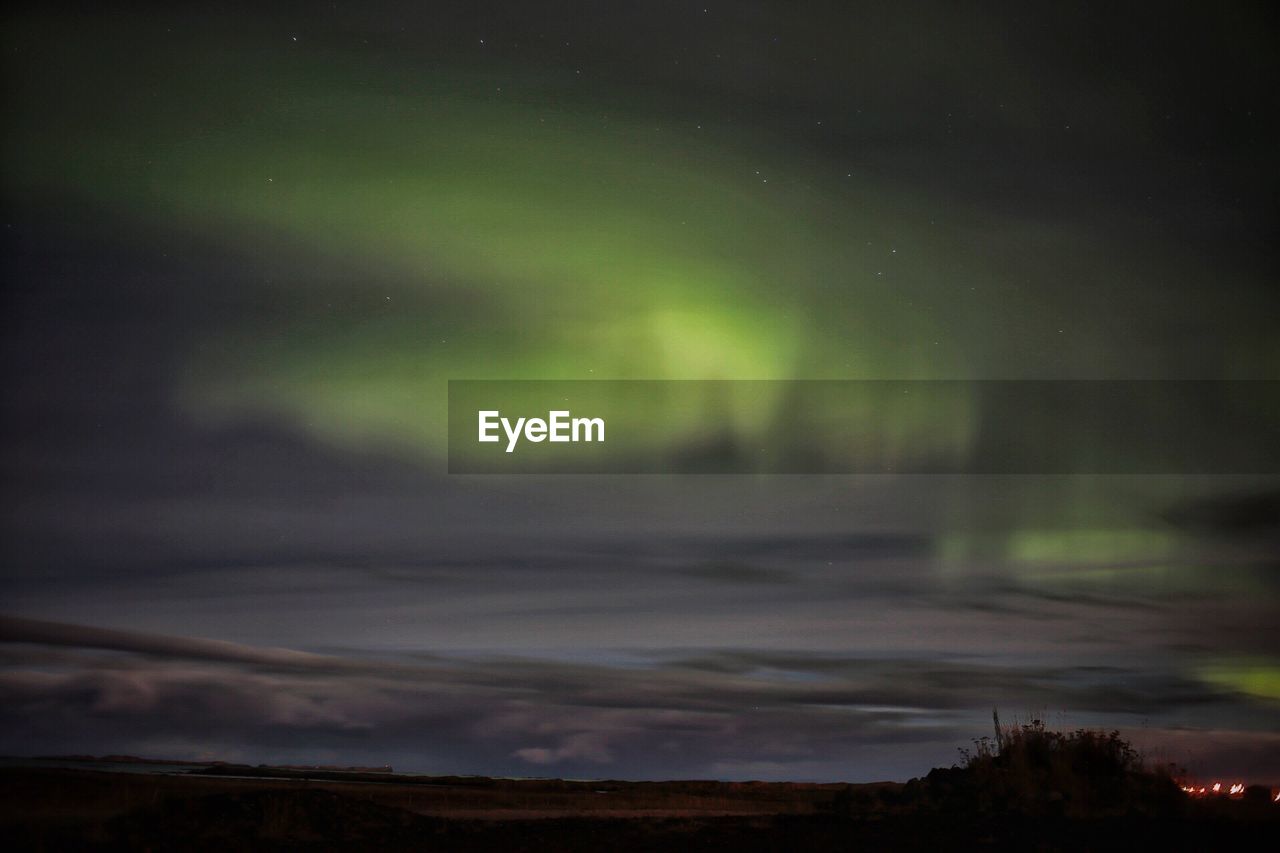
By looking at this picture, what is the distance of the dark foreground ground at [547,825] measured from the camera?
16422 mm

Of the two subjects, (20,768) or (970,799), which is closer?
(970,799)

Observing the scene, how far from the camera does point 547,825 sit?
18.7m

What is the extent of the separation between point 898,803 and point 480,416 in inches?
366

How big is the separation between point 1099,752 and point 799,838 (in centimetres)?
652

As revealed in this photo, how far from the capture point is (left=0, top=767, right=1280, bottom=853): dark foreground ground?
1642 cm

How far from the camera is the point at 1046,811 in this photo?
1886 centimetres

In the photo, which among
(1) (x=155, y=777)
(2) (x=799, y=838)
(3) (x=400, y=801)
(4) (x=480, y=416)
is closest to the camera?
(2) (x=799, y=838)

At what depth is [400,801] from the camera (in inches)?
918

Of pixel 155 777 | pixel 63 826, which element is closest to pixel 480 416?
pixel 63 826

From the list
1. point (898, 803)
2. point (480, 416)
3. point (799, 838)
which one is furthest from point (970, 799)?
point (480, 416)

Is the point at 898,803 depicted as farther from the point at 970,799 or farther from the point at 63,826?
the point at 63,826

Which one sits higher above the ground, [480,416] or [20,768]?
[480,416]

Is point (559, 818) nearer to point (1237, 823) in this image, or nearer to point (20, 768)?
point (1237, 823)

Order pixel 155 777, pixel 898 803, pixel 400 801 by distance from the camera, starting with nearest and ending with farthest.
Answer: pixel 898 803 → pixel 400 801 → pixel 155 777
